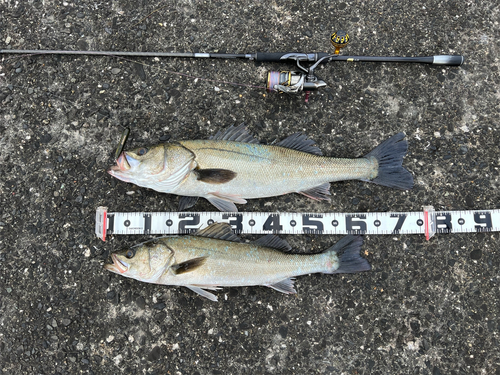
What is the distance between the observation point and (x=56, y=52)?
12.3 feet

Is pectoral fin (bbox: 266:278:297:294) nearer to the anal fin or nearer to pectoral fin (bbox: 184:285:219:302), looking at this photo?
pectoral fin (bbox: 184:285:219:302)

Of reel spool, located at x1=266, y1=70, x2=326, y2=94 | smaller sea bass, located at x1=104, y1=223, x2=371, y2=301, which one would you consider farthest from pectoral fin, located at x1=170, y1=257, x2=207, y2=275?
reel spool, located at x1=266, y1=70, x2=326, y2=94

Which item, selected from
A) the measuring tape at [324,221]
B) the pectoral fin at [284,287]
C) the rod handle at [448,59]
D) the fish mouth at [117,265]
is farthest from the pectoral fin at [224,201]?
the rod handle at [448,59]

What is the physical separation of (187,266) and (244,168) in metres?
1.11

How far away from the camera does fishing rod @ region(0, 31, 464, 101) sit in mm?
3500

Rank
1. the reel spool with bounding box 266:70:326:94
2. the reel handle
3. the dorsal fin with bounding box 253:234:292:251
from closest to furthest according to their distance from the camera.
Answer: the dorsal fin with bounding box 253:234:292:251, the reel spool with bounding box 266:70:326:94, the reel handle

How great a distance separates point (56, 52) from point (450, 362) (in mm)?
5514

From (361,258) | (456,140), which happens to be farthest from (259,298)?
(456,140)

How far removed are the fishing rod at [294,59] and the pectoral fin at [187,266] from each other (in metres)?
1.97

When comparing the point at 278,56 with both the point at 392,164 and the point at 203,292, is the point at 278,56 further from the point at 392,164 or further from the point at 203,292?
the point at 203,292

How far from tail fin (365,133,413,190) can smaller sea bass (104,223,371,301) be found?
70 cm

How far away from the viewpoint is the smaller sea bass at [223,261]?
3.13 metres

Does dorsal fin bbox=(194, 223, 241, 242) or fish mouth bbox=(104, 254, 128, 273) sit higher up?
dorsal fin bbox=(194, 223, 241, 242)

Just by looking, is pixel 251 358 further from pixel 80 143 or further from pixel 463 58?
pixel 463 58
